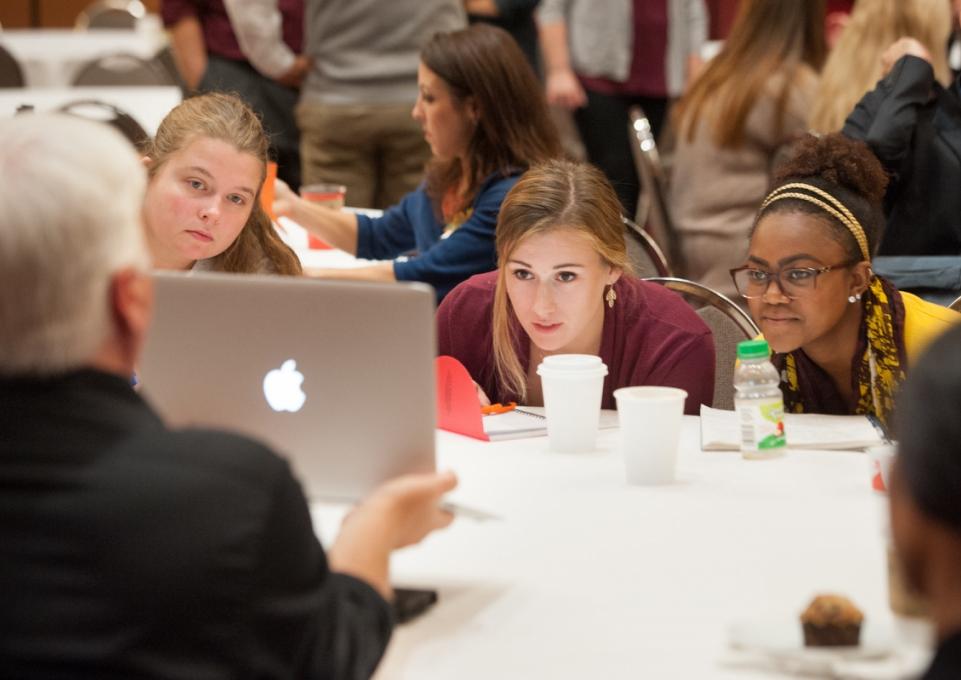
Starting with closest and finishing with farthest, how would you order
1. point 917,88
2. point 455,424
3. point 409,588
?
point 409,588
point 455,424
point 917,88

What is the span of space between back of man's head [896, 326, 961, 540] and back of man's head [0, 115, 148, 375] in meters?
0.66

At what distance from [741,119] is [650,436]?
2.57 metres

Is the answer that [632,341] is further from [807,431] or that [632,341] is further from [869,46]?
[869,46]

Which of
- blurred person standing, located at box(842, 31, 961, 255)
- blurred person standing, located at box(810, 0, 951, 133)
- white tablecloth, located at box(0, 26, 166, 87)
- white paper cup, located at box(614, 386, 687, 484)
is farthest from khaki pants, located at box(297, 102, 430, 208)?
white paper cup, located at box(614, 386, 687, 484)

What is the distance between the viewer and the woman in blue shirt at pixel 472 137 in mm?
3621

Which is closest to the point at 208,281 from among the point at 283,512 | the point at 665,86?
the point at 283,512

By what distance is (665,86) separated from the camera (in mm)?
5707

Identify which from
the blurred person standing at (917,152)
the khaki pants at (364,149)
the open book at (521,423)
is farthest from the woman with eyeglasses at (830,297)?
the khaki pants at (364,149)

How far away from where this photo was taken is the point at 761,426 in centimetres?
209

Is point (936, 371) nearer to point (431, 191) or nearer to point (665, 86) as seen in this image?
point (431, 191)

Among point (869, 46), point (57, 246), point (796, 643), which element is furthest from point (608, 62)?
point (57, 246)

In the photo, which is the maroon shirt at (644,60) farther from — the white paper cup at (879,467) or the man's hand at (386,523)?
the man's hand at (386,523)

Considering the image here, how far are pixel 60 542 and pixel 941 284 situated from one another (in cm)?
253

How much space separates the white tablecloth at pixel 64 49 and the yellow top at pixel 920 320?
16.8 feet
